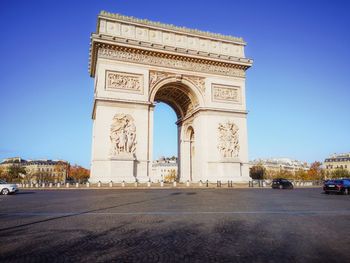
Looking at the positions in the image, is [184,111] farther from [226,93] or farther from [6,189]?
[6,189]

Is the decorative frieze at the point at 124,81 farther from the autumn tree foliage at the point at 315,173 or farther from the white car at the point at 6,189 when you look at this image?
the autumn tree foliage at the point at 315,173

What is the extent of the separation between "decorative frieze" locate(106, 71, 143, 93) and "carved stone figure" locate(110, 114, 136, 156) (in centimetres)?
255

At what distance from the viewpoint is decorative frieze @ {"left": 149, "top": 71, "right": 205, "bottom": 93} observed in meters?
28.3

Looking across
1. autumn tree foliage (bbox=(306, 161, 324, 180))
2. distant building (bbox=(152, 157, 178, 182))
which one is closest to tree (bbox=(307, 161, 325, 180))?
autumn tree foliage (bbox=(306, 161, 324, 180))

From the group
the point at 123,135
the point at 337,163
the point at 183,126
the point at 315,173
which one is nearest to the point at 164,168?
the point at 315,173

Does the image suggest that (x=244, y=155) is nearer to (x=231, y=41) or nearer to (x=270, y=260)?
(x=231, y=41)

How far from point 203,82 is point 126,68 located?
7.92 meters

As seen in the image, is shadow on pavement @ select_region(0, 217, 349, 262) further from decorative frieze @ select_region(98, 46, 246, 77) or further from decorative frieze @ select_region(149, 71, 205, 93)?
decorative frieze @ select_region(149, 71, 205, 93)

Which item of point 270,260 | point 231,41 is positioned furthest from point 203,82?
point 270,260

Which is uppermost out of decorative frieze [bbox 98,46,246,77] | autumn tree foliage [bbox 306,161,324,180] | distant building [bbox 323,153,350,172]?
decorative frieze [bbox 98,46,246,77]

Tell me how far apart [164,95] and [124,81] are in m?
7.72

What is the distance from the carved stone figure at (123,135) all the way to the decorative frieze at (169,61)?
5.50 metres

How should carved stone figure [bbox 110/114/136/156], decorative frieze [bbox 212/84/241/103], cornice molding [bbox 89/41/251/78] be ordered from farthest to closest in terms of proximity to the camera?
decorative frieze [bbox 212/84/241/103] → cornice molding [bbox 89/41/251/78] → carved stone figure [bbox 110/114/136/156]

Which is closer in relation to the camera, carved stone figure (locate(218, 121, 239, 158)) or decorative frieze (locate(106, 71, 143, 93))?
decorative frieze (locate(106, 71, 143, 93))
